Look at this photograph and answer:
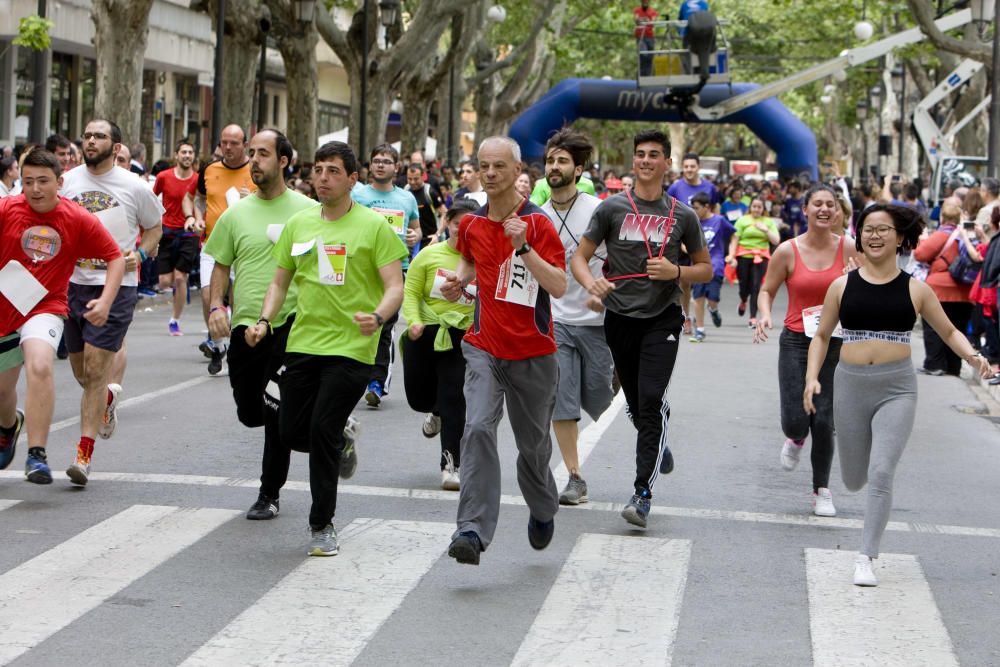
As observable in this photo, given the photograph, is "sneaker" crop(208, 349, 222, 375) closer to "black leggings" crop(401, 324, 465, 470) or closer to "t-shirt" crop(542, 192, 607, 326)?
"black leggings" crop(401, 324, 465, 470)

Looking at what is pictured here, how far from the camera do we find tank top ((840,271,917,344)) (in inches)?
296

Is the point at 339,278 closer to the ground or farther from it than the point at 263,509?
farther from it

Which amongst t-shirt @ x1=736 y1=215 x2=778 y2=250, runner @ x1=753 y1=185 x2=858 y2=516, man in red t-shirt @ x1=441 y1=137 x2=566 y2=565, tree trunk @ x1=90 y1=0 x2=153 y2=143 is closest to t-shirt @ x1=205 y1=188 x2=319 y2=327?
man in red t-shirt @ x1=441 y1=137 x2=566 y2=565

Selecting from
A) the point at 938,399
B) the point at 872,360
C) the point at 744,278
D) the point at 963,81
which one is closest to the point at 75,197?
the point at 872,360

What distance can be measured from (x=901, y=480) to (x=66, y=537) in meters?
5.16

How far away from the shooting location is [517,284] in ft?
24.0

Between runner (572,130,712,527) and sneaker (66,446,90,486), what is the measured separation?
274 cm

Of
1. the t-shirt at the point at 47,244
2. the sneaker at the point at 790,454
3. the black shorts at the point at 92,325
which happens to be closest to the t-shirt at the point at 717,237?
the sneaker at the point at 790,454

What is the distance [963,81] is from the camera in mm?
39094

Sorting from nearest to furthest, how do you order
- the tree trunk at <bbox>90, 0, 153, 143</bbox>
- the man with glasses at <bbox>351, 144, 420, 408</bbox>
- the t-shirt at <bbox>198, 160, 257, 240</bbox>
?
the man with glasses at <bbox>351, 144, 420, 408</bbox> < the t-shirt at <bbox>198, 160, 257, 240</bbox> < the tree trunk at <bbox>90, 0, 153, 143</bbox>

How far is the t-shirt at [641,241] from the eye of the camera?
855 centimetres

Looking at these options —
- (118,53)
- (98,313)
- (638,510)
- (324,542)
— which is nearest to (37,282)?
(98,313)

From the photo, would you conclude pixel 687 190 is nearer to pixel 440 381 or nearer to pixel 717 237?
pixel 717 237

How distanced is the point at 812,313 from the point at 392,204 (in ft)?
16.8
